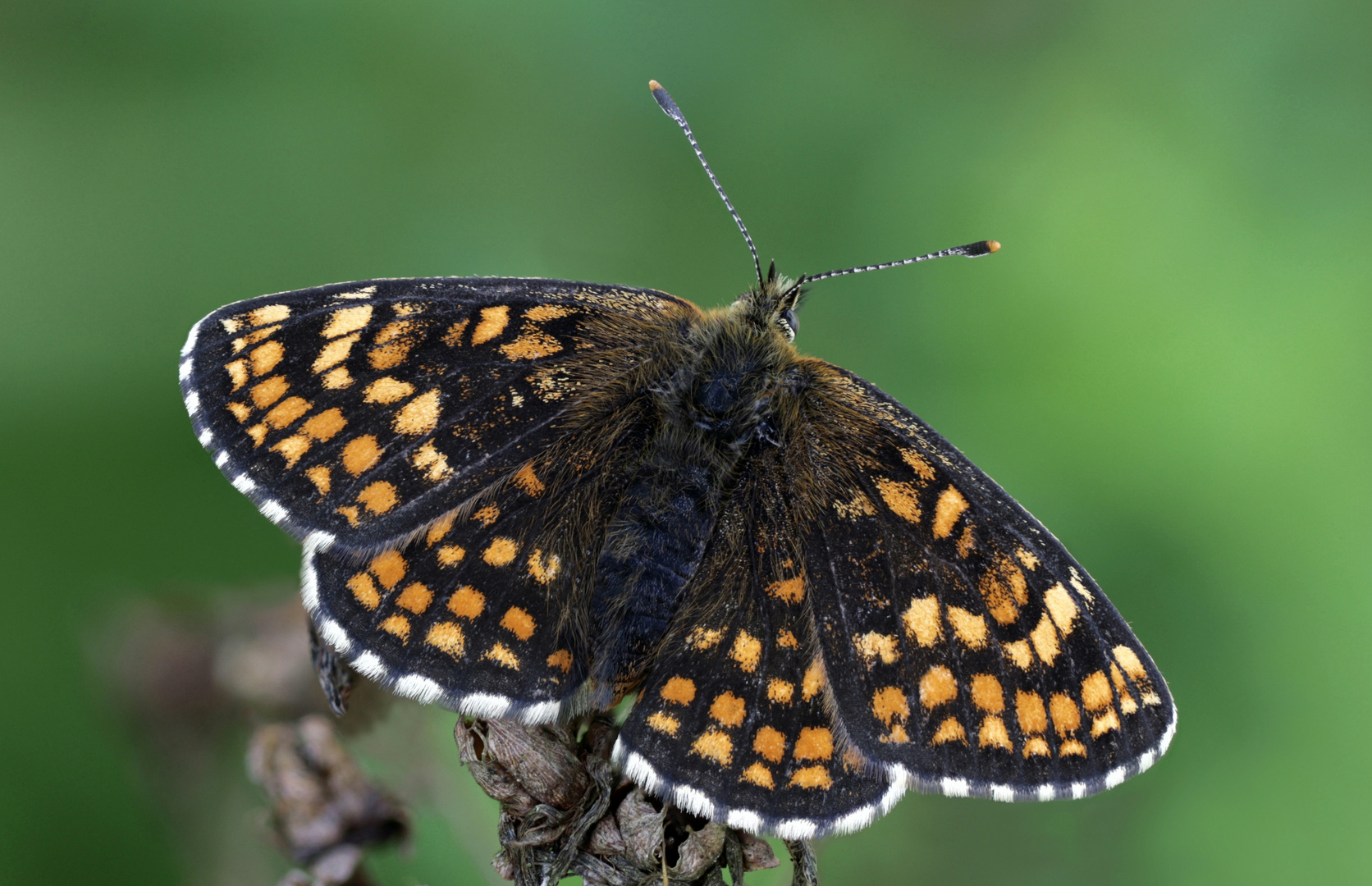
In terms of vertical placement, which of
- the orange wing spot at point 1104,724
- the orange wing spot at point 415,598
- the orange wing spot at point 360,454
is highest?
the orange wing spot at point 1104,724

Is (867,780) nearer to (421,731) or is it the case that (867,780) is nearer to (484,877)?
(484,877)

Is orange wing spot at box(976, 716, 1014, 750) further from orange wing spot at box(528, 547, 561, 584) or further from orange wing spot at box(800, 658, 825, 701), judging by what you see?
orange wing spot at box(528, 547, 561, 584)

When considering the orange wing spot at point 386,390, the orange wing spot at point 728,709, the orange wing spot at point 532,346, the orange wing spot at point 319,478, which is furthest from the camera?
the orange wing spot at point 532,346

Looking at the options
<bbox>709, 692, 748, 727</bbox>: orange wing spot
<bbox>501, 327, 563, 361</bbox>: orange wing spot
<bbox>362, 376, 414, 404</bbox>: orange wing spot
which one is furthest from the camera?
<bbox>501, 327, 563, 361</bbox>: orange wing spot

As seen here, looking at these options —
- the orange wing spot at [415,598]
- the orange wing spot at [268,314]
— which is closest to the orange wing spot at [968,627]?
the orange wing spot at [415,598]

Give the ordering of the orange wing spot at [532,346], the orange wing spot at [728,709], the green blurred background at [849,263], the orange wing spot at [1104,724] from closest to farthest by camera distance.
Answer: the orange wing spot at [1104,724] → the orange wing spot at [728,709] → the orange wing spot at [532,346] → the green blurred background at [849,263]

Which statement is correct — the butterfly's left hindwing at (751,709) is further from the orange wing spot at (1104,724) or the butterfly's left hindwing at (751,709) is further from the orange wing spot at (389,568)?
the orange wing spot at (389,568)

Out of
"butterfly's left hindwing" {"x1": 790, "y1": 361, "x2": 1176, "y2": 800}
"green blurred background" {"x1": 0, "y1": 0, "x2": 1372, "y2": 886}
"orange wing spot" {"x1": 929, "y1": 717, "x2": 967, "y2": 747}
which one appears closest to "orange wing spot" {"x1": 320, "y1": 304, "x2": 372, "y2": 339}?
"green blurred background" {"x1": 0, "y1": 0, "x2": 1372, "y2": 886}
